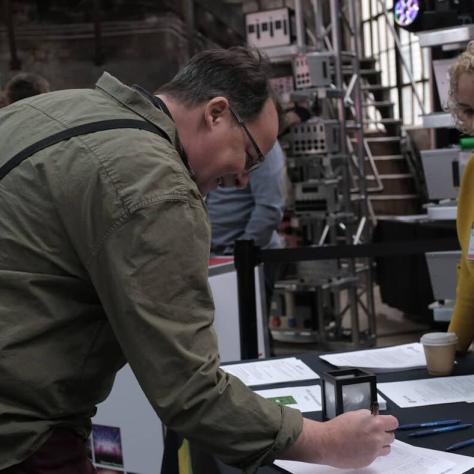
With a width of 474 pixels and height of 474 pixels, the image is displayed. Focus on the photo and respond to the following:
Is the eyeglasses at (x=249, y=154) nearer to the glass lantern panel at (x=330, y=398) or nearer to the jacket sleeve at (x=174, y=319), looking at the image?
the jacket sleeve at (x=174, y=319)

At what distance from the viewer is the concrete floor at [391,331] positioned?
563cm

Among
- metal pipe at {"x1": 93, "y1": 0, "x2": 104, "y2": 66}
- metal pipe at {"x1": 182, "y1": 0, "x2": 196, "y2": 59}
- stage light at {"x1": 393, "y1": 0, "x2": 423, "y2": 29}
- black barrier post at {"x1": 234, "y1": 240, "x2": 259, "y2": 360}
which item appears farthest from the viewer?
metal pipe at {"x1": 182, "y1": 0, "x2": 196, "y2": 59}

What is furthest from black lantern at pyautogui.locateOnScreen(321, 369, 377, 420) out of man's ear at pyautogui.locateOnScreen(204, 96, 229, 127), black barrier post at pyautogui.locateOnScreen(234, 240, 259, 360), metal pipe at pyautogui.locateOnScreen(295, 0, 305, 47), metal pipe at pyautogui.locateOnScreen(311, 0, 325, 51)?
metal pipe at pyautogui.locateOnScreen(311, 0, 325, 51)

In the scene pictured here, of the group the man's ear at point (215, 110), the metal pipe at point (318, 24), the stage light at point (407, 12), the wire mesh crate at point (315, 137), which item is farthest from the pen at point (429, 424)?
the metal pipe at point (318, 24)

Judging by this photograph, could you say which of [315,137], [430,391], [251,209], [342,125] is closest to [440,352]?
[430,391]

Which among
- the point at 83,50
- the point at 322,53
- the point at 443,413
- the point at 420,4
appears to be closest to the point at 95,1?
the point at 83,50

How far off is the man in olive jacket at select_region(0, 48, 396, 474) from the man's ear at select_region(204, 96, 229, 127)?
0.18ft

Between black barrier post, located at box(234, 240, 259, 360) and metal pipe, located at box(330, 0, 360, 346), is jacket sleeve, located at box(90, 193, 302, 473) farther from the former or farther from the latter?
metal pipe, located at box(330, 0, 360, 346)

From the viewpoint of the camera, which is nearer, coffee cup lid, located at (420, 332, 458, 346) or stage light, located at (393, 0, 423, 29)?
coffee cup lid, located at (420, 332, 458, 346)

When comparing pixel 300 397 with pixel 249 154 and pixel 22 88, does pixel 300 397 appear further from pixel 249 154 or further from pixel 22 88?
pixel 22 88

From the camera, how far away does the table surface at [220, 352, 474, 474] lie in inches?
50.8

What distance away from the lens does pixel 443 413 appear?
1.45 m

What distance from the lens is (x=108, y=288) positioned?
3.28 feet

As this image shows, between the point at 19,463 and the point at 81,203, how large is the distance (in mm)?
364
